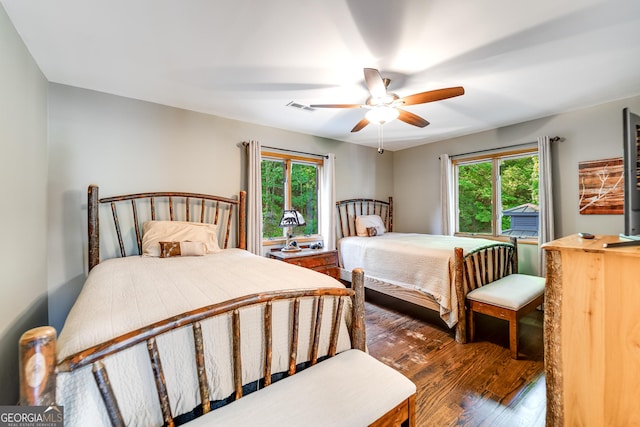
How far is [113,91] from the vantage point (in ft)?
8.33

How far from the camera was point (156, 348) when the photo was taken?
933mm

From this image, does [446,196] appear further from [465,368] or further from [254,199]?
[254,199]

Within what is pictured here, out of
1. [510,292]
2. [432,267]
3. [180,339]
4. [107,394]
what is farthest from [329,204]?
[107,394]

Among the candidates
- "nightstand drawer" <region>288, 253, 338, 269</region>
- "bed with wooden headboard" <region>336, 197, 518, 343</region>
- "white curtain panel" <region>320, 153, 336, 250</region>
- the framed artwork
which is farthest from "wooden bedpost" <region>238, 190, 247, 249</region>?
the framed artwork

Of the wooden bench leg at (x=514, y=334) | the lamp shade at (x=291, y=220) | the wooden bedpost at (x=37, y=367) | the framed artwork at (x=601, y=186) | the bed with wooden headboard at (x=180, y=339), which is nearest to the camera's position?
the wooden bedpost at (x=37, y=367)

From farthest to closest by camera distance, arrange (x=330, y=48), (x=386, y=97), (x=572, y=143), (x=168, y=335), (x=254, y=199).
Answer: (x=254, y=199) → (x=572, y=143) → (x=386, y=97) → (x=330, y=48) → (x=168, y=335)

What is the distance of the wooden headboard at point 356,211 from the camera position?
4.37m

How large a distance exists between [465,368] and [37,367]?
2.55 metres

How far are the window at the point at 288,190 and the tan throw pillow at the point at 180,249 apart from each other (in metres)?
1.25

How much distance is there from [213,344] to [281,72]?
2082 millimetres

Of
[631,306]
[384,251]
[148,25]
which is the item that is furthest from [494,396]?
[148,25]

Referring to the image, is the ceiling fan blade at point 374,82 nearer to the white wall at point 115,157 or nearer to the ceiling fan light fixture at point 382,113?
the ceiling fan light fixture at point 382,113

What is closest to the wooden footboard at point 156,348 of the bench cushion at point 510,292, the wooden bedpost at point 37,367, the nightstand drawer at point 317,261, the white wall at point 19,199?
the wooden bedpost at point 37,367

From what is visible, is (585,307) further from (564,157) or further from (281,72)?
(564,157)
